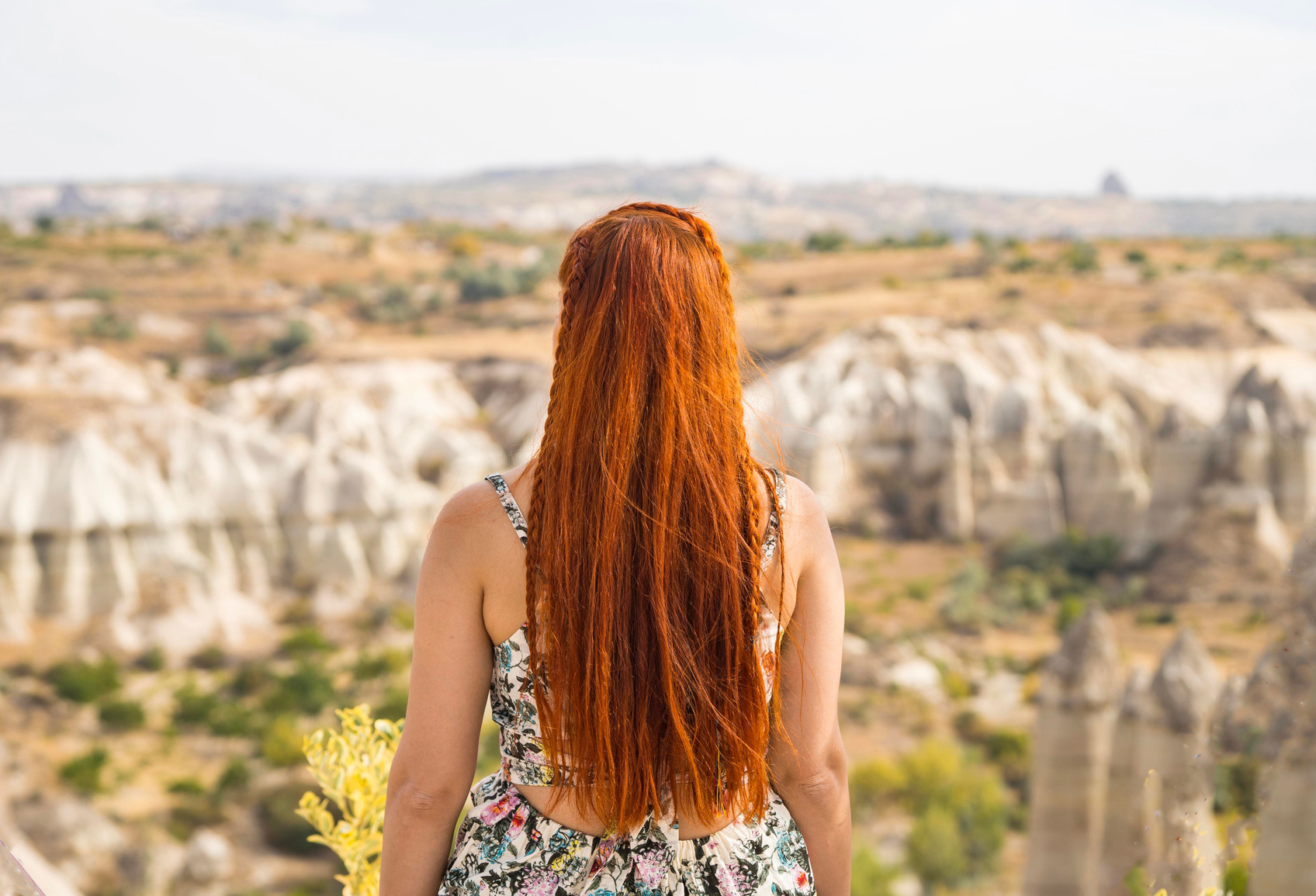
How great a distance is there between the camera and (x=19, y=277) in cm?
3397

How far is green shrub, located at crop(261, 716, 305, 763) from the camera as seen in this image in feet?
45.3

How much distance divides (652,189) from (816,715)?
8340 cm

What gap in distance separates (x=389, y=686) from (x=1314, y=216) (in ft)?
266

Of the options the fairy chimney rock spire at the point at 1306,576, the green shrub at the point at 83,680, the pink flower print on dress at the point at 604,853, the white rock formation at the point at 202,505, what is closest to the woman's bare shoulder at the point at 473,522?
the pink flower print on dress at the point at 604,853

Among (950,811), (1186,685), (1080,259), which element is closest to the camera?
(1186,685)

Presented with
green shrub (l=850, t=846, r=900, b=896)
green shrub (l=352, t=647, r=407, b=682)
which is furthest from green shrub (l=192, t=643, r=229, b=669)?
green shrub (l=850, t=846, r=900, b=896)

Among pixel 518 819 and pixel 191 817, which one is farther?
pixel 191 817

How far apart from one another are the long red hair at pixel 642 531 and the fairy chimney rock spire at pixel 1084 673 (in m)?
8.16

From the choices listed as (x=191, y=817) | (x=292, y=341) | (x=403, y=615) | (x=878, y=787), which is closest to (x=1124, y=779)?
(x=878, y=787)

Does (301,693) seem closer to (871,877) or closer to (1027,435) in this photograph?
(871,877)

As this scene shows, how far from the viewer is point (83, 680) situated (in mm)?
15211

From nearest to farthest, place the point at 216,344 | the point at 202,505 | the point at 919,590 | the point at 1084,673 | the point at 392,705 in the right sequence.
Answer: the point at 1084,673, the point at 392,705, the point at 202,505, the point at 919,590, the point at 216,344

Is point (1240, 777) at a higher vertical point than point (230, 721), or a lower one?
higher

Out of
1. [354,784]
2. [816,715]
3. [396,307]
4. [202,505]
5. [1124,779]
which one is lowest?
[202,505]
